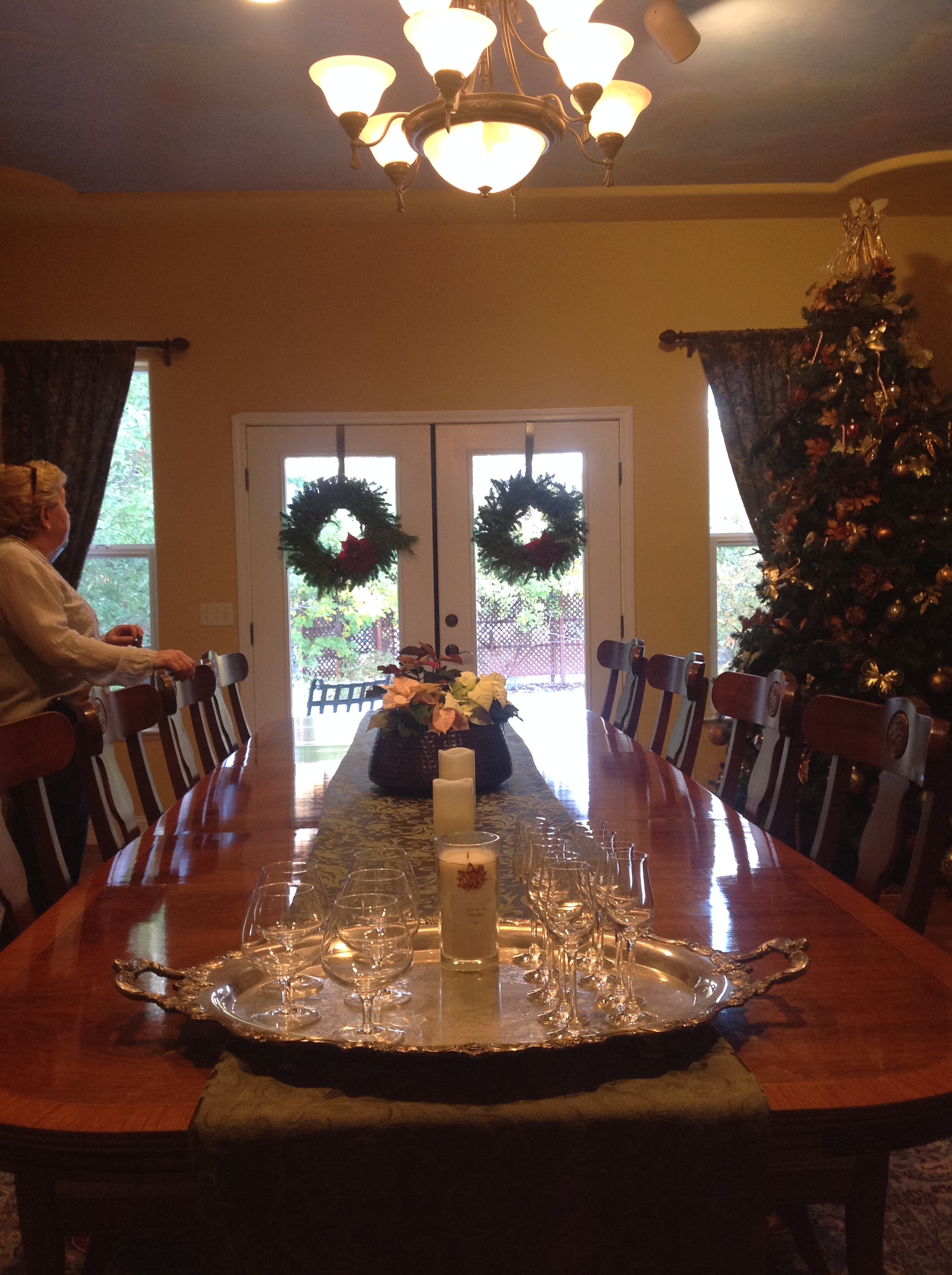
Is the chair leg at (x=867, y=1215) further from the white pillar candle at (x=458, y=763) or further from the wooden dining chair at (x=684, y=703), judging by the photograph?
the wooden dining chair at (x=684, y=703)

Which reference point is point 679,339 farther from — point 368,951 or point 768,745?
point 368,951

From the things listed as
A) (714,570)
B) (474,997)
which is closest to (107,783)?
(474,997)

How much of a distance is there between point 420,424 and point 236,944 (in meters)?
3.88

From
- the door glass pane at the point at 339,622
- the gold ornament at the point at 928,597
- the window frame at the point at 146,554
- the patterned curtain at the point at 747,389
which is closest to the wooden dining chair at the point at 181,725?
the door glass pane at the point at 339,622

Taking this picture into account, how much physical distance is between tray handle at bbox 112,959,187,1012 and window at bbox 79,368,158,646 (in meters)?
4.02

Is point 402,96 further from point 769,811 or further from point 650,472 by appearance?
point 769,811

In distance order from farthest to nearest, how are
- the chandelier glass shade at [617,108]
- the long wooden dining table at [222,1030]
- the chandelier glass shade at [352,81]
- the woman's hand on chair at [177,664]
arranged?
the woman's hand on chair at [177,664] → the chandelier glass shade at [617,108] → the chandelier glass shade at [352,81] → the long wooden dining table at [222,1030]

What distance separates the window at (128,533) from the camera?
16.0 ft

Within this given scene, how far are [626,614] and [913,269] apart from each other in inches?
84.8

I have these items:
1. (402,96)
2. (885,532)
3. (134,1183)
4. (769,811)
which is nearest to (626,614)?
(885,532)

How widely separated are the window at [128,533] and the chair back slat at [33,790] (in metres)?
3.26

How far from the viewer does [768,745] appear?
7.00ft

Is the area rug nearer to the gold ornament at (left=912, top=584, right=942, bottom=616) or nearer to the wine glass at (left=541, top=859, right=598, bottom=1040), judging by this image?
the wine glass at (left=541, top=859, right=598, bottom=1040)

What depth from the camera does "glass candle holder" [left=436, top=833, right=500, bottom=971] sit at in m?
1.09
